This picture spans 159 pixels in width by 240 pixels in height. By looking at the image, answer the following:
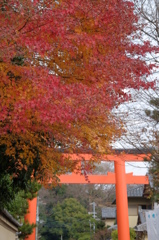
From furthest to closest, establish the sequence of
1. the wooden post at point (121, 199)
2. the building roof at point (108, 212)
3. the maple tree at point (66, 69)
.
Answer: the building roof at point (108, 212) → the wooden post at point (121, 199) → the maple tree at point (66, 69)

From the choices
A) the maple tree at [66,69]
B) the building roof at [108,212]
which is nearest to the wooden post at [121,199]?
the maple tree at [66,69]

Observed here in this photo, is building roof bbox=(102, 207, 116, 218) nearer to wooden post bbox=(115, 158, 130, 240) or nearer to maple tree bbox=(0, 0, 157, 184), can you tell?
wooden post bbox=(115, 158, 130, 240)

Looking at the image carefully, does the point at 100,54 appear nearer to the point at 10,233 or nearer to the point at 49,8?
the point at 49,8

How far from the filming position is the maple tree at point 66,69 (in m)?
4.01

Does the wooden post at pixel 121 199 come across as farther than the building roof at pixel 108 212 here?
No

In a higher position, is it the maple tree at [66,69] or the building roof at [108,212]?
the maple tree at [66,69]

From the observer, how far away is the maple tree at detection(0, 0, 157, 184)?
4012 millimetres

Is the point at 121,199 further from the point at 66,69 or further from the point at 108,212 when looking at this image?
the point at 108,212

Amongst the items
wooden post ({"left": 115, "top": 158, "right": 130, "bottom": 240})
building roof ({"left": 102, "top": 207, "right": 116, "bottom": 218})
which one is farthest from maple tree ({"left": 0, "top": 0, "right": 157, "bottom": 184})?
building roof ({"left": 102, "top": 207, "right": 116, "bottom": 218})

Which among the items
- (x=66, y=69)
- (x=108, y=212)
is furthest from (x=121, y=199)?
(x=108, y=212)

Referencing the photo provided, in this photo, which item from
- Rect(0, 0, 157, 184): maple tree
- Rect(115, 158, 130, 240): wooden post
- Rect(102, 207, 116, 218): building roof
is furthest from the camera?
Rect(102, 207, 116, 218): building roof

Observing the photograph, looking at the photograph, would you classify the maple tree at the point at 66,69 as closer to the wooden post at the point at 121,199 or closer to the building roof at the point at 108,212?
the wooden post at the point at 121,199

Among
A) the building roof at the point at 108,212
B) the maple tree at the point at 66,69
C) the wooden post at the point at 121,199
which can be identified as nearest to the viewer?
the maple tree at the point at 66,69

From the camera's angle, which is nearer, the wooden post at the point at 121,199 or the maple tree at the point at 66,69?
the maple tree at the point at 66,69
